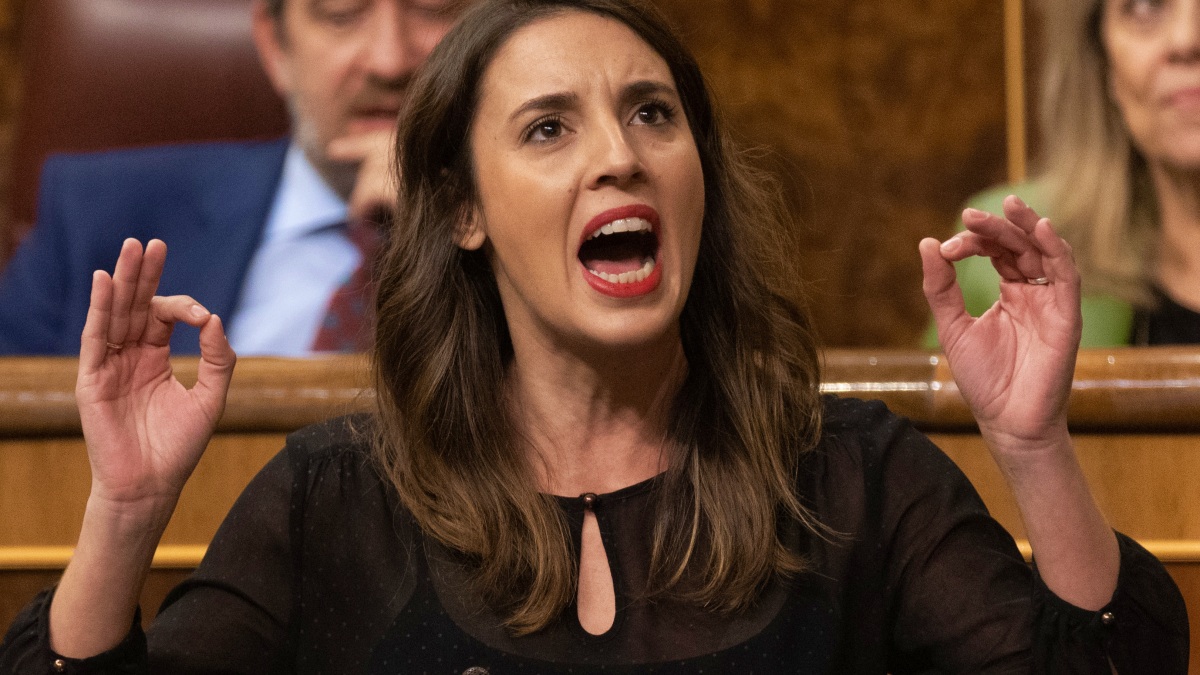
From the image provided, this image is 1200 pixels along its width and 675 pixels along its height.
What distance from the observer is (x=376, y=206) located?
8.24 ft

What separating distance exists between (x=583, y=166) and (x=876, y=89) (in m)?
1.79

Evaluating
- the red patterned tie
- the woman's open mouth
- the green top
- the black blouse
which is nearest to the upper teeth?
the woman's open mouth

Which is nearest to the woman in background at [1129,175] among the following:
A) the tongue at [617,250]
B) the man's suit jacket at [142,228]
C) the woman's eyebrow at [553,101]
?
the tongue at [617,250]

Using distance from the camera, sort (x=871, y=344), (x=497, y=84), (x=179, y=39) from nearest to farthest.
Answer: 1. (x=497, y=84)
2. (x=179, y=39)
3. (x=871, y=344)

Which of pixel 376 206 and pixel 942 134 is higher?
pixel 376 206

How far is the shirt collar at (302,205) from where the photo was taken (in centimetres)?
256

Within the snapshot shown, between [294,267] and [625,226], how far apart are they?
1.45 metres

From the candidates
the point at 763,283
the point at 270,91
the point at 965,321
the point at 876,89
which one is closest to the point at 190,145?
the point at 270,91

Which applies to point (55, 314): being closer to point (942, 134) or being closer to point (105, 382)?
point (105, 382)

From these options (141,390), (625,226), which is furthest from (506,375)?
(141,390)

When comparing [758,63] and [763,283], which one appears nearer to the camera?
[763,283]

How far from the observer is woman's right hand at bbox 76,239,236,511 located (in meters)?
1.12

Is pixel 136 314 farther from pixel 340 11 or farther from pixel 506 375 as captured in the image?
pixel 340 11

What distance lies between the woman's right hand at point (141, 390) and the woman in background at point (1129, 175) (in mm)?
1404
